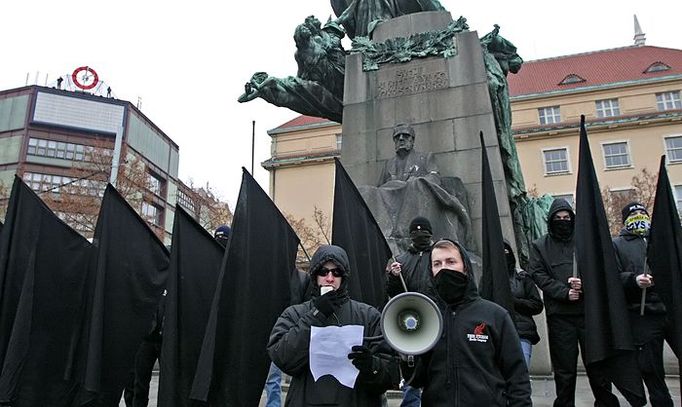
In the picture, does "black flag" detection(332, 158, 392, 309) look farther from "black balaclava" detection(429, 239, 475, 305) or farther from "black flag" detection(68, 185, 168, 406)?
"black flag" detection(68, 185, 168, 406)

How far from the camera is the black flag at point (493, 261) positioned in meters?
3.85

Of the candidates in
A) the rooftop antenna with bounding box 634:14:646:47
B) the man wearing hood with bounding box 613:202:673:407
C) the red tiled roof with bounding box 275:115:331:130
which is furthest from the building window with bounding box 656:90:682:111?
the man wearing hood with bounding box 613:202:673:407

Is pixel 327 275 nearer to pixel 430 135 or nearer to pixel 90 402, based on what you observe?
pixel 90 402

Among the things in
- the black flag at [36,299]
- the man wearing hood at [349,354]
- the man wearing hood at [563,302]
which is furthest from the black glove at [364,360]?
the black flag at [36,299]

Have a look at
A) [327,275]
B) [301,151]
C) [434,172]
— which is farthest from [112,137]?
[327,275]

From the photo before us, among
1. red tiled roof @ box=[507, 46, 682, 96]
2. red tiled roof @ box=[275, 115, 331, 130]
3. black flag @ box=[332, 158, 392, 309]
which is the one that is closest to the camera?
black flag @ box=[332, 158, 392, 309]

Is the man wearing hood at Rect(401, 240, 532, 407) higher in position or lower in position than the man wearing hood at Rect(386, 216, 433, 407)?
lower

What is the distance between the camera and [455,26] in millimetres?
9477

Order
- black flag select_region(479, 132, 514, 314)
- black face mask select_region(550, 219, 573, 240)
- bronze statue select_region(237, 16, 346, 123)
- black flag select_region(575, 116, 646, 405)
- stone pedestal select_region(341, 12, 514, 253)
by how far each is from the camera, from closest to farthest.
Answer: black flag select_region(479, 132, 514, 314) < black flag select_region(575, 116, 646, 405) < black face mask select_region(550, 219, 573, 240) < stone pedestal select_region(341, 12, 514, 253) < bronze statue select_region(237, 16, 346, 123)

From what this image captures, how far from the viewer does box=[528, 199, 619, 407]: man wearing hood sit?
4352 mm

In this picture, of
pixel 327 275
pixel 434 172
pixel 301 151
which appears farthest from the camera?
pixel 301 151

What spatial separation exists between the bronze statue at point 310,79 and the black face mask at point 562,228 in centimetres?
715

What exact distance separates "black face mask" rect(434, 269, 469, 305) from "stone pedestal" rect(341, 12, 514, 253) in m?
5.20

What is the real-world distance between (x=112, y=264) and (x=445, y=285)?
3.06m
